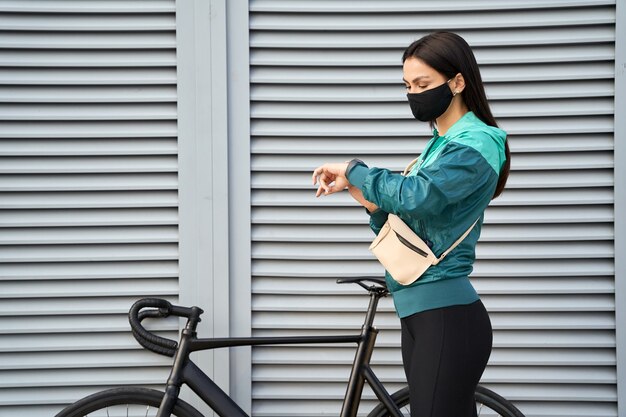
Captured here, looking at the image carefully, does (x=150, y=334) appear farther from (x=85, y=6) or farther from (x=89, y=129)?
(x=85, y=6)

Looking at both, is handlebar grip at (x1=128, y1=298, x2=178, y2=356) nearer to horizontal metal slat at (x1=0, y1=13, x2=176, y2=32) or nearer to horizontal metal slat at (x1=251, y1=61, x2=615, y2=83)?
horizontal metal slat at (x1=251, y1=61, x2=615, y2=83)

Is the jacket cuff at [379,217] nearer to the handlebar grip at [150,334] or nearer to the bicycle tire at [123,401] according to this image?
the handlebar grip at [150,334]

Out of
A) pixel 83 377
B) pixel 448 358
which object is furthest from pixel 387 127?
pixel 83 377

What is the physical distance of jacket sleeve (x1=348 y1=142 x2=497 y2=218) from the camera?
1722 millimetres

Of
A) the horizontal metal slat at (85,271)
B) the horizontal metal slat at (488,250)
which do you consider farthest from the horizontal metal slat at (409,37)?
the horizontal metal slat at (85,271)

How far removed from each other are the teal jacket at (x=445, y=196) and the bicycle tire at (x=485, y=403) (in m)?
0.81

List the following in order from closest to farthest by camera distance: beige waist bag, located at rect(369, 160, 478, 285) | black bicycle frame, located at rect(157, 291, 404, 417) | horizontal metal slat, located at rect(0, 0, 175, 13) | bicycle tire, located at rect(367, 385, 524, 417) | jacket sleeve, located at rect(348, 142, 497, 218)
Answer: jacket sleeve, located at rect(348, 142, 497, 218), beige waist bag, located at rect(369, 160, 478, 285), black bicycle frame, located at rect(157, 291, 404, 417), bicycle tire, located at rect(367, 385, 524, 417), horizontal metal slat, located at rect(0, 0, 175, 13)

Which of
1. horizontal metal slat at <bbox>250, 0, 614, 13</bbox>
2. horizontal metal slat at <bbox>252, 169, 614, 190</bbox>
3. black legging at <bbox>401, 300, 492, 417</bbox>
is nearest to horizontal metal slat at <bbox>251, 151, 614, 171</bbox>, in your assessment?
horizontal metal slat at <bbox>252, 169, 614, 190</bbox>

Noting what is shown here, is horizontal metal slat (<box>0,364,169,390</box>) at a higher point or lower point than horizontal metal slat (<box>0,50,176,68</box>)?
lower

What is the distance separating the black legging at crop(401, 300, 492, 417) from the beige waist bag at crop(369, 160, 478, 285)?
15cm

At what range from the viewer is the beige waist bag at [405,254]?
72.5 inches

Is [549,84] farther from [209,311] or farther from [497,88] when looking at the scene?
[209,311]

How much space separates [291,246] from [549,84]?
149cm

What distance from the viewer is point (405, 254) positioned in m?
1.86
